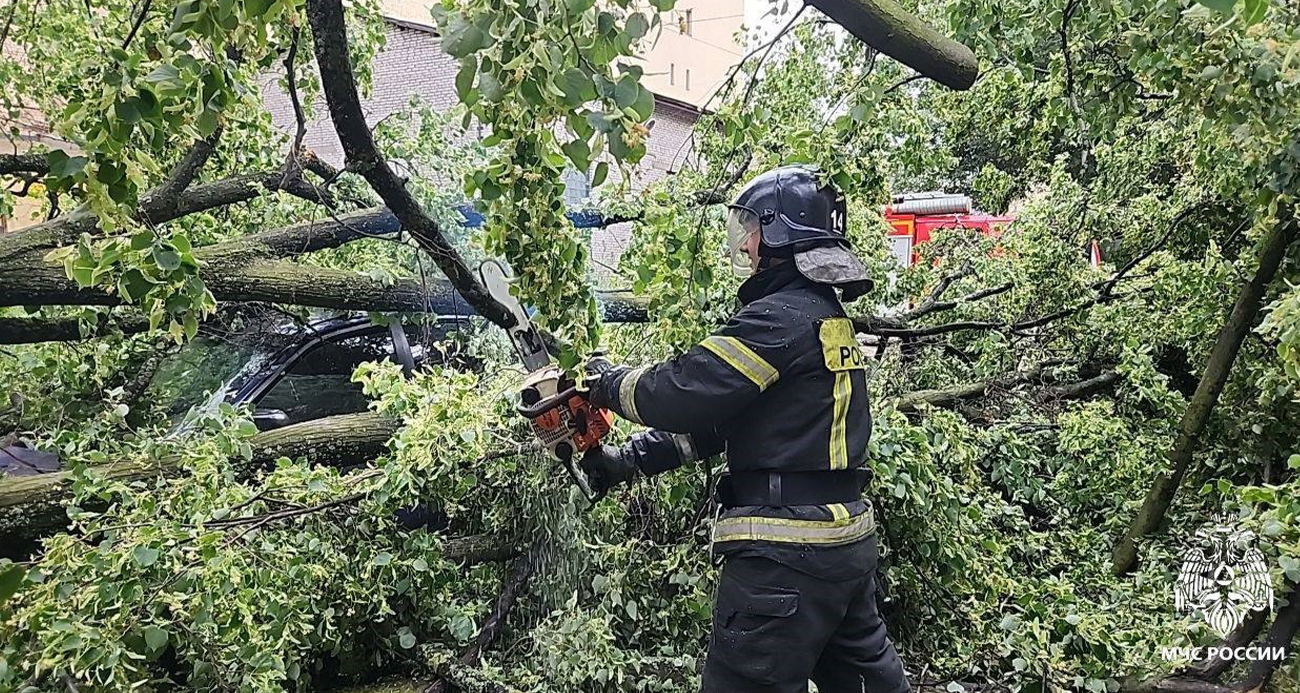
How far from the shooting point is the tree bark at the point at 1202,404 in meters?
3.67

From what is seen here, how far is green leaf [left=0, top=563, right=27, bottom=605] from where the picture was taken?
A: 70cm

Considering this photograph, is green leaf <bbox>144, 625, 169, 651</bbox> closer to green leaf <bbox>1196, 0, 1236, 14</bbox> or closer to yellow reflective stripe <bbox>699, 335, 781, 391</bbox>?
yellow reflective stripe <bbox>699, 335, 781, 391</bbox>

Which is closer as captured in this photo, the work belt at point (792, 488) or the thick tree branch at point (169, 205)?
the work belt at point (792, 488)

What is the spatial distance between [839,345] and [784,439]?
301 mm

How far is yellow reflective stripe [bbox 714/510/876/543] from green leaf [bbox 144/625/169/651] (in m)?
1.50

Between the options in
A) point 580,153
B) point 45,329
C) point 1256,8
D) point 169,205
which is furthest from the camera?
point 45,329

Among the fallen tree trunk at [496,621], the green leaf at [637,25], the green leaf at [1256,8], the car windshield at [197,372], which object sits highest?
the green leaf at [1256,8]

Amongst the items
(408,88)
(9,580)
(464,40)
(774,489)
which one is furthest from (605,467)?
(408,88)

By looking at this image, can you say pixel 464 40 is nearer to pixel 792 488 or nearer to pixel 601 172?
pixel 601 172

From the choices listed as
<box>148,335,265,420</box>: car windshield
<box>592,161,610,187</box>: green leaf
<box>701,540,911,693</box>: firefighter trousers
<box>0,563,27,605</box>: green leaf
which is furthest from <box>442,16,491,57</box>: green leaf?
<box>148,335,265,420</box>: car windshield

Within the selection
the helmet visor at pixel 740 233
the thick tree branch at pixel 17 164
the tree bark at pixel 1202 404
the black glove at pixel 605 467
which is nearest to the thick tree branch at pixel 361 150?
the black glove at pixel 605 467

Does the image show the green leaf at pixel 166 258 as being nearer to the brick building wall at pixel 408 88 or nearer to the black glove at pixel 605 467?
the black glove at pixel 605 467

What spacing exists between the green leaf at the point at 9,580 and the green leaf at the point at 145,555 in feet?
5.46

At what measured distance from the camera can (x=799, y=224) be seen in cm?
237
